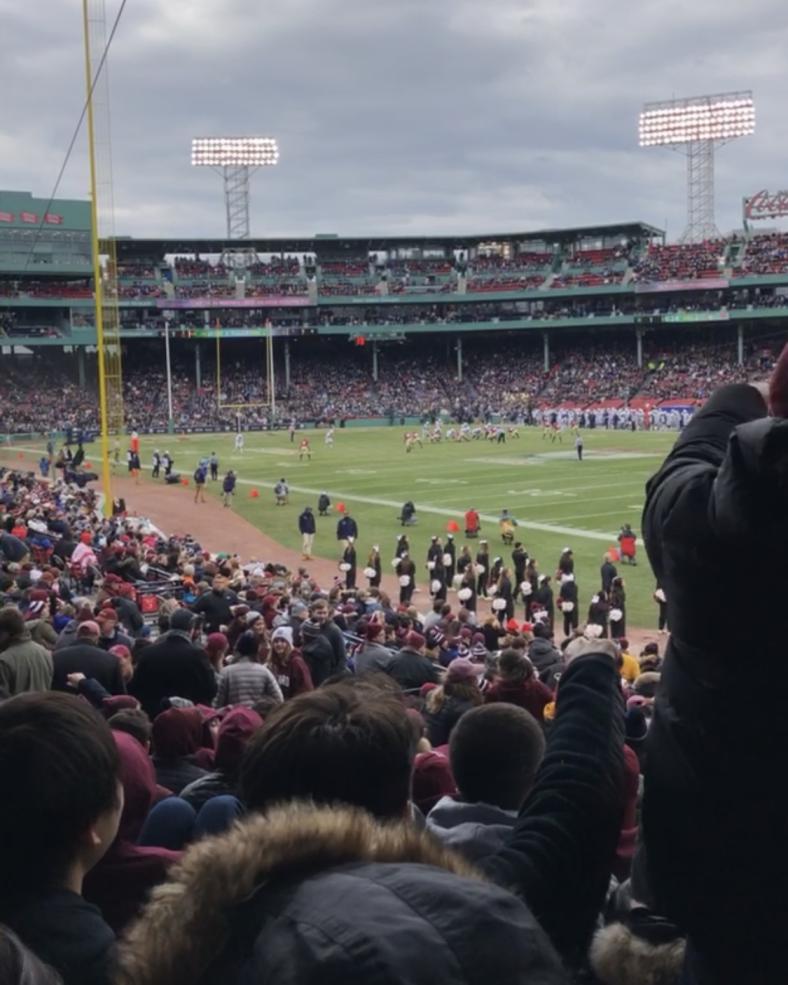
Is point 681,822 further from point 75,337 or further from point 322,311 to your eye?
point 322,311

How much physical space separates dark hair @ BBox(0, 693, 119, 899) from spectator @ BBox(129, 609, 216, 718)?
163 inches

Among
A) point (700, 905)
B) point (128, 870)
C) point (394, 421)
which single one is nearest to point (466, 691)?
point (128, 870)

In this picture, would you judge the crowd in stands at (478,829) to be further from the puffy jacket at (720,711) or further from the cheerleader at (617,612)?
the cheerleader at (617,612)

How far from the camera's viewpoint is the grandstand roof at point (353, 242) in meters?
86.0

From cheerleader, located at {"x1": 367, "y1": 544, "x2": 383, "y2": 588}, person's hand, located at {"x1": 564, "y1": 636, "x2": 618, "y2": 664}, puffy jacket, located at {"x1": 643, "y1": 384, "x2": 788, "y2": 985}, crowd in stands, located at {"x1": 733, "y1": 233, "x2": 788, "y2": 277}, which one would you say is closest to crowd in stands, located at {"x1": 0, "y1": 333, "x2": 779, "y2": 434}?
crowd in stands, located at {"x1": 733, "y1": 233, "x2": 788, "y2": 277}

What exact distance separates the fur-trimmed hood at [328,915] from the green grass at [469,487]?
692 inches

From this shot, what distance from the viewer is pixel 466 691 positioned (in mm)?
5941

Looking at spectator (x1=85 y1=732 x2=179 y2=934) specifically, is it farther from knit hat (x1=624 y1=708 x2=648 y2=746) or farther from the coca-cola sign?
the coca-cola sign

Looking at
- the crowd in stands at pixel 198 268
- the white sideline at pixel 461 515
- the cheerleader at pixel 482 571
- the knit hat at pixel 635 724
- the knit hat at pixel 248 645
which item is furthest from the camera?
the crowd in stands at pixel 198 268

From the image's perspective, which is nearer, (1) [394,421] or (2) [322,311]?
(1) [394,421]

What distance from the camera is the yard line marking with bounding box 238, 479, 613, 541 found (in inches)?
1069

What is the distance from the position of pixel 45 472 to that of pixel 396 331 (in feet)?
155

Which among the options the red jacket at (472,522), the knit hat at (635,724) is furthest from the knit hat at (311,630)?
the red jacket at (472,522)

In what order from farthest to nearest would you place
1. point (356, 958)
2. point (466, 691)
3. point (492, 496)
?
point (492, 496) → point (466, 691) → point (356, 958)
